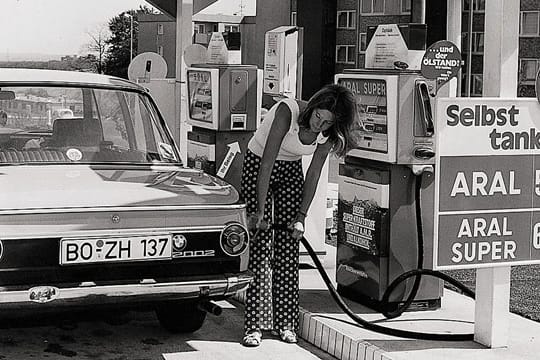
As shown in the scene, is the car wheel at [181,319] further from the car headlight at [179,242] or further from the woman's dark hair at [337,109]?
the woman's dark hair at [337,109]

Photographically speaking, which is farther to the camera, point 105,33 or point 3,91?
point 105,33

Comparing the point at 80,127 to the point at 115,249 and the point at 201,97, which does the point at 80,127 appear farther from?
the point at 201,97

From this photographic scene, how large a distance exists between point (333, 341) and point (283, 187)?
106cm

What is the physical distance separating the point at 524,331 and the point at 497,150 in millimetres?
1322

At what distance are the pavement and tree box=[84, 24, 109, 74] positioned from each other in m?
29.4

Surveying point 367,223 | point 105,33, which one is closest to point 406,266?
point 367,223

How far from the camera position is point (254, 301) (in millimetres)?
Answer: 6453

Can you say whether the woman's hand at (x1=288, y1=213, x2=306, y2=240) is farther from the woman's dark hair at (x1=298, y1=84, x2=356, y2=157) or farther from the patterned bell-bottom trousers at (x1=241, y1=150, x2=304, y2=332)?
the woman's dark hair at (x1=298, y1=84, x2=356, y2=157)

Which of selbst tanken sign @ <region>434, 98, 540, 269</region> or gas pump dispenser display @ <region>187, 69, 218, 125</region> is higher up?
gas pump dispenser display @ <region>187, 69, 218, 125</region>

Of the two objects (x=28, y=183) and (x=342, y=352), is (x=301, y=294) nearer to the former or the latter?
(x=342, y=352)

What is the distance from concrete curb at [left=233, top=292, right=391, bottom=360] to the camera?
19.6 feet

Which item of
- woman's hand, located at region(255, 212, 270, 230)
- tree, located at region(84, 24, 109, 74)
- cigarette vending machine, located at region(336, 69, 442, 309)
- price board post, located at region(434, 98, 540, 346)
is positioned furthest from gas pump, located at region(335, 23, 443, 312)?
tree, located at region(84, 24, 109, 74)

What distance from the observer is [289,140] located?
6258 mm

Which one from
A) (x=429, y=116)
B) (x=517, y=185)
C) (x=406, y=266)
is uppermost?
(x=429, y=116)
